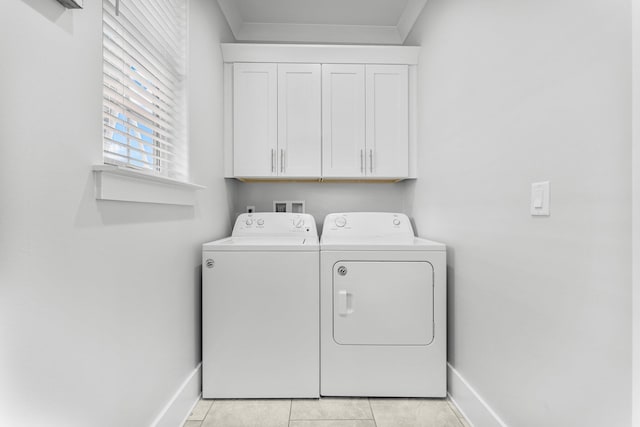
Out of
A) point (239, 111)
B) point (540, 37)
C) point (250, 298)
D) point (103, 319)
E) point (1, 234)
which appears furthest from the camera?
point (239, 111)

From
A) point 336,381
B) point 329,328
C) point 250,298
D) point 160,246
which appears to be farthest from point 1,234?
point 336,381

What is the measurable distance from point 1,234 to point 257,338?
1.32 meters

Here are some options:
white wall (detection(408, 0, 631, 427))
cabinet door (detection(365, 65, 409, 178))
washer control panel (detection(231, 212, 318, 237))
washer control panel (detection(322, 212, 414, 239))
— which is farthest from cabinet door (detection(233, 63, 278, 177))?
white wall (detection(408, 0, 631, 427))

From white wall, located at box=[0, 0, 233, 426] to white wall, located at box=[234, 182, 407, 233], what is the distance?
1253 mm

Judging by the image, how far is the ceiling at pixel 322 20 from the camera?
2.40 metres

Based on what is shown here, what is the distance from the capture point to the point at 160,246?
1449 mm

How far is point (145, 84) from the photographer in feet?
4.67

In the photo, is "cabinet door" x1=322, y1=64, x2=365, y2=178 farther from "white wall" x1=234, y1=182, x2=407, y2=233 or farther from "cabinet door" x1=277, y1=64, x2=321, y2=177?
"white wall" x1=234, y1=182, x2=407, y2=233

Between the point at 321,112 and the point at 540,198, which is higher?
the point at 321,112

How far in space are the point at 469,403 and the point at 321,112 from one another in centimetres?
186

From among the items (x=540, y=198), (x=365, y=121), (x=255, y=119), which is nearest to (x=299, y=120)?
(x=255, y=119)

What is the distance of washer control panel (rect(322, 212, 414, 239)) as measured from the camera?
244 centimetres

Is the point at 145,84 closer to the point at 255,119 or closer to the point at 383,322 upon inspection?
the point at 255,119

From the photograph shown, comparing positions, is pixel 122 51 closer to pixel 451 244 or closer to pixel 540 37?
pixel 540 37
